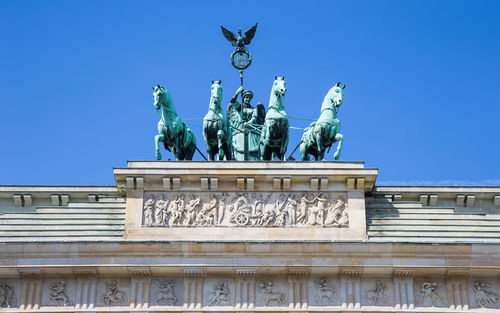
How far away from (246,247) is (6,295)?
6.00 meters

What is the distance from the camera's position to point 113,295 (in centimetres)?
3070

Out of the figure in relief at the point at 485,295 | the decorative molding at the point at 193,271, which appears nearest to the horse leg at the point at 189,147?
the decorative molding at the point at 193,271

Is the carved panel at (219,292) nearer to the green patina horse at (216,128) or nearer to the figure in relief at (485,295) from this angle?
the green patina horse at (216,128)

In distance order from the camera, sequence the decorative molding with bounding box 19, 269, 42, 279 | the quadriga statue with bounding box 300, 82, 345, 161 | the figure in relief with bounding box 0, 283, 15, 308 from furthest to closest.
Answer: the quadriga statue with bounding box 300, 82, 345, 161 → the decorative molding with bounding box 19, 269, 42, 279 → the figure in relief with bounding box 0, 283, 15, 308

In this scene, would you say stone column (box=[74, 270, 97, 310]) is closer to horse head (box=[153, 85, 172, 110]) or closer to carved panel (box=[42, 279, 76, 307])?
carved panel (box=[42, 279, 76, 307])

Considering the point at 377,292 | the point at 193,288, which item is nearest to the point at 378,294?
the point at 377,292

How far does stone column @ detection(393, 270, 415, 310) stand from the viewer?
30625 mm

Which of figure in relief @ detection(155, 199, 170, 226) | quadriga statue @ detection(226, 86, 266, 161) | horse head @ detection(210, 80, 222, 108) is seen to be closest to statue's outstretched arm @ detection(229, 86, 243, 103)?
quadriga statue @ detection(226, 86, 266, 161)

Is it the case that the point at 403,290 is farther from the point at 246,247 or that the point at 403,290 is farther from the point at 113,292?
the point at 113,292

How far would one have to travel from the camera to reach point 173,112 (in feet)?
111

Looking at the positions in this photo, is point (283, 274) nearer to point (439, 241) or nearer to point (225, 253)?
point (225, 253)

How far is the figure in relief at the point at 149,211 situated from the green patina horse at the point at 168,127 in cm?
182

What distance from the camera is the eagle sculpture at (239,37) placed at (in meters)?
38.1

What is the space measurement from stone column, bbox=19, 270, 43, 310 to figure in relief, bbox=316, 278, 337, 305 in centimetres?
684
